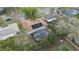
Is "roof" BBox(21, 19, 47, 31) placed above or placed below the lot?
above

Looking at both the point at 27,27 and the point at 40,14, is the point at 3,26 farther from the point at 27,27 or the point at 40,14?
the point at 40,14

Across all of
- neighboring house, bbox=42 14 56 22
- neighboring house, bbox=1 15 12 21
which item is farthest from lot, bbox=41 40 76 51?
neighboring house, bbox=1 15 12 21

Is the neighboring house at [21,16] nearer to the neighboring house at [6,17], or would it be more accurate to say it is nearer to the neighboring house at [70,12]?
the neighboring house at [6,17]

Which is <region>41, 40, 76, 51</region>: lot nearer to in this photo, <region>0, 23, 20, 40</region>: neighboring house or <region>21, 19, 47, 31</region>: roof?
<region>21, 19, 47, 31</region>: roof

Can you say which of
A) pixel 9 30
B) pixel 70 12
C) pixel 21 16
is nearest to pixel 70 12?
pixel 70 12

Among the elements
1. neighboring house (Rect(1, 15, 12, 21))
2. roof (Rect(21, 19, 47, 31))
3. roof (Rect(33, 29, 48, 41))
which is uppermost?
neighboring house (Rect(1, 15, 12, 21))

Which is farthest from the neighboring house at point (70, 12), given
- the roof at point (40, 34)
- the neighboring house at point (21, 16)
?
the neighboring house at point (21, 16)
